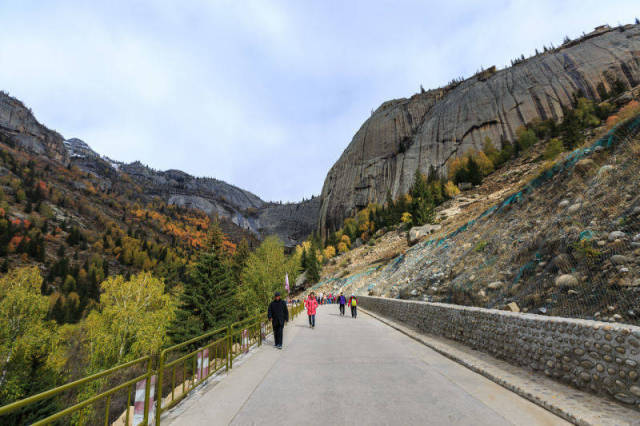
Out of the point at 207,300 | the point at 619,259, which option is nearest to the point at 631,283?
the point at 619,259

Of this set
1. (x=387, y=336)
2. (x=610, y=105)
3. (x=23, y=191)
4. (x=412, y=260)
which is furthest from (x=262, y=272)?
(x=23, y=191)

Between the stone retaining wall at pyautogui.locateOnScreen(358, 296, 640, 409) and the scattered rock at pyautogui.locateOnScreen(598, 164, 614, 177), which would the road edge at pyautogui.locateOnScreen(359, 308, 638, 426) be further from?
the scattered rock at pyautogui.locateOnScreen(598, 164, 614, 177)

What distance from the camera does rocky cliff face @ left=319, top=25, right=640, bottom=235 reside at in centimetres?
6091

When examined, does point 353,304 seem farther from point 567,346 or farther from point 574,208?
point 567,346

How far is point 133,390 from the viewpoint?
13.1 feet

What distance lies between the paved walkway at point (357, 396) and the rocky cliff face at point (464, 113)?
71.5 meters

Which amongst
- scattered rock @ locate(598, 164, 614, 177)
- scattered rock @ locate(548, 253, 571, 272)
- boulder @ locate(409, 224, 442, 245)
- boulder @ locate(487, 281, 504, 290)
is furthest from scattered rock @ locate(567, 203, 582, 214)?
boulder @ locate(409, 224, 442, 245)

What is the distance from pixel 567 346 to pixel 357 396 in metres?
3.67

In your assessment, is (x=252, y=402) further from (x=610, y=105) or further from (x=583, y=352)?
(x=610, y=105)

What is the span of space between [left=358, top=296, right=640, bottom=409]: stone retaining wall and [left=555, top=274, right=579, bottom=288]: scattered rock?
2461 millimetres

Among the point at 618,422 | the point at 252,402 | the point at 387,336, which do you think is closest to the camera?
the point at 618,422

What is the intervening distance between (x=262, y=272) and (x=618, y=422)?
96.2ft

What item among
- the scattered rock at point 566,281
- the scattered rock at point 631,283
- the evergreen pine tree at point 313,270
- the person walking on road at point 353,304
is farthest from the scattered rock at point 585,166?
the evergreen pine tree at point 313,270

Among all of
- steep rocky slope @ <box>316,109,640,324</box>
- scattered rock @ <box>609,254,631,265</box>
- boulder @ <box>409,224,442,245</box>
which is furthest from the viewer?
boulder @ <box>409,224,442,245</box>
